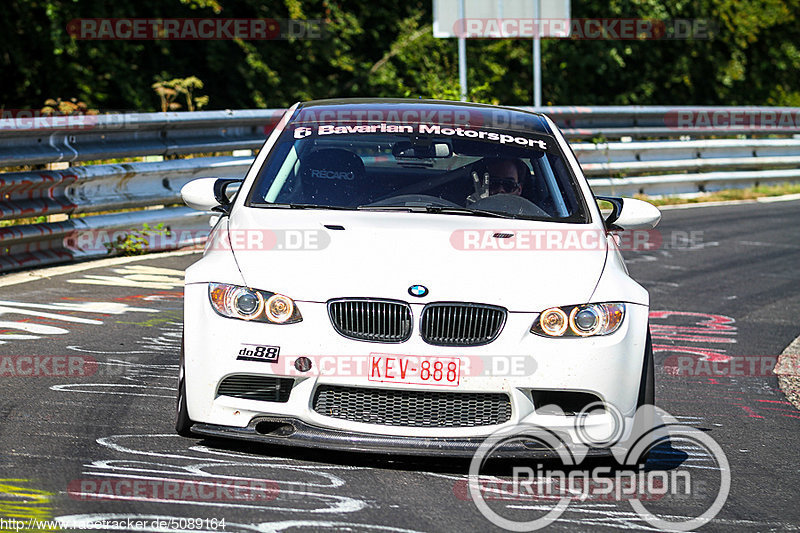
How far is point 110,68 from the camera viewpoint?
2298 centimetres

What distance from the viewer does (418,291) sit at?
190 inches

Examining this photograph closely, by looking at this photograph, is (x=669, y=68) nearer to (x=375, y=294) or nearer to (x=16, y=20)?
(x=16, y=20)

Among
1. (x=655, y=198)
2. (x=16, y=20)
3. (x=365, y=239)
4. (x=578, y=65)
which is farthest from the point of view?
(x=578, y=65)

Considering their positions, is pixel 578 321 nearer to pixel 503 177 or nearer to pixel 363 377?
pixel 363 377

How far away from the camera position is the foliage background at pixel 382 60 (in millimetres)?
22505

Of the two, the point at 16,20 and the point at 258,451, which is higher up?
the point at 16,20

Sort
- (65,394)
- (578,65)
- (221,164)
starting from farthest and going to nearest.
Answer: (578,65) → (221,164) → (65,394)

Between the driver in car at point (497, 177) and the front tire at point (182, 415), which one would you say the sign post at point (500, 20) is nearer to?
the driver in car at point (497, 177)

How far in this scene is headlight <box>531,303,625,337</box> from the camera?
488cm

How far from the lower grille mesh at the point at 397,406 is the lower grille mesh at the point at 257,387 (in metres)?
0.13

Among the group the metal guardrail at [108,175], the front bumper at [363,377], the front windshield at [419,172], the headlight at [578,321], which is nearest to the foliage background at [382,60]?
the metal guardrail at [108,175]

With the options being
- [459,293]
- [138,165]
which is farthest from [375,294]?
[138,165]

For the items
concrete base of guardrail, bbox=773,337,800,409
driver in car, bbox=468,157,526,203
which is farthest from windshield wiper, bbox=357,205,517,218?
concrete base of guardrail, bbox=773,337,800,409

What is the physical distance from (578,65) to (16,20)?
14176mm
